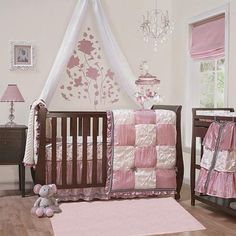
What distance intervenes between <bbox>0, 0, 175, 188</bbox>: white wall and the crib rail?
1072mm

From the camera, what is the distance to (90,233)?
2.68 m

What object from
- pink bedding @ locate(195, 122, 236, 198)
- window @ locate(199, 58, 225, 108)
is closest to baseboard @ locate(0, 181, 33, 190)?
pink bedding @ locate(195, 122, 236, 198)

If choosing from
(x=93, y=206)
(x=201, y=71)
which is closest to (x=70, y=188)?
(x=93, y=206)

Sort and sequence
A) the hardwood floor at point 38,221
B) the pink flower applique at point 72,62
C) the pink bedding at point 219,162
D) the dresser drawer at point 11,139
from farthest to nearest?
the pink flower applique at point 72,62
the dresser drawer at point 11,139
the pink bedding at point 219,162
the hardwood floor at point 38,221

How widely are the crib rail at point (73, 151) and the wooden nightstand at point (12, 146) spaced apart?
434 millimetres

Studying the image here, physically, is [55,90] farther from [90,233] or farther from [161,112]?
[90,233]

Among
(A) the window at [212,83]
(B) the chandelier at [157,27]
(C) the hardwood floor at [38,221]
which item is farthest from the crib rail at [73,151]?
(B) the chandelier at [157,27]

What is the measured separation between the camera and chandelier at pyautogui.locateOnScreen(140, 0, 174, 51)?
4770mm

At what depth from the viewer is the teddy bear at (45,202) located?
121 inches

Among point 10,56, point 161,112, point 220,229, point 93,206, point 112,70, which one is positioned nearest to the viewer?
point 220,229

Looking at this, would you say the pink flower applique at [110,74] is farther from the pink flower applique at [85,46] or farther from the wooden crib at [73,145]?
the wooden crib at [73,145]

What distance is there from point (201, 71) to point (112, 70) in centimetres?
107

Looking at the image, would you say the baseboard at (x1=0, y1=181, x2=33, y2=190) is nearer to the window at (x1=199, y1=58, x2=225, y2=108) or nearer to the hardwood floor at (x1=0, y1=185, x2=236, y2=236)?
the hardwood floor at (x1=0, y1=185, x2=236, y2=236)

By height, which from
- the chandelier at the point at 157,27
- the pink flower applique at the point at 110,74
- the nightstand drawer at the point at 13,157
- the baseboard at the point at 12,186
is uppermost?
the chandelier at the point at 157,27
